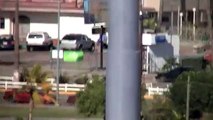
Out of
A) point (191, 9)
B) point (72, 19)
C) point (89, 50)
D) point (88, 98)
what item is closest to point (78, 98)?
point (88, 98)

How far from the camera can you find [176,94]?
1992cm

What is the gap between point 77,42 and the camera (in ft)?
184

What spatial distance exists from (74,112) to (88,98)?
264cm

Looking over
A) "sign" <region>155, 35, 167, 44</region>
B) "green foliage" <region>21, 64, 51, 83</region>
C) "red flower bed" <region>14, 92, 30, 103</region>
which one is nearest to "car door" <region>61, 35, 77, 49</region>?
"sign" <region>155, 35, 167, 44</region>

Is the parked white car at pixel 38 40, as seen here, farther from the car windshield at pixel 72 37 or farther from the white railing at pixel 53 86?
the white railing at pixel 53 86

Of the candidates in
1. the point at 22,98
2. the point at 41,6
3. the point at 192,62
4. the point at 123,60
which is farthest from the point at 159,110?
the point at 41,6

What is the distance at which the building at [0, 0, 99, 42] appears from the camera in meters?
62.0

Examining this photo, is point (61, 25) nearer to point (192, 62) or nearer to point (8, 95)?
point (192, 62)

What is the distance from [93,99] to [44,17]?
4148cm

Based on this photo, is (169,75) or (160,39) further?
(160,39)

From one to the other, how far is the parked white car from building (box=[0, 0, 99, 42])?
3.71 metres

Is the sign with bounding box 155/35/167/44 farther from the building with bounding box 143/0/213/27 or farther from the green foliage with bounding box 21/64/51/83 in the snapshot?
the building with bounding box 143/0/213/27

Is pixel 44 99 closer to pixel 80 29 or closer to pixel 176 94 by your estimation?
pixel 176 94

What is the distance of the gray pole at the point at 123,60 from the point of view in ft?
10.4
